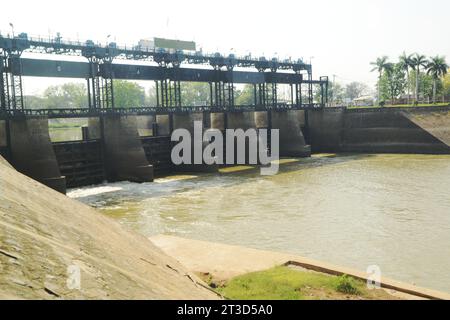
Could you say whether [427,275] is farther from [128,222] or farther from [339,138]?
[339,138]

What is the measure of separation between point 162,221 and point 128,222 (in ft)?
5.82

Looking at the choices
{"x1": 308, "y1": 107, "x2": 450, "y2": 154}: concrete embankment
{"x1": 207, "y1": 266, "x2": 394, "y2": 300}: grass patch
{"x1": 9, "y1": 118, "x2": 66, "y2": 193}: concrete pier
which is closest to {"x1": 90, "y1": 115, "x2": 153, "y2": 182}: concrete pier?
{"x1": 9, "y1": 118, "x2": 66, "y2": 193}: concrete pier

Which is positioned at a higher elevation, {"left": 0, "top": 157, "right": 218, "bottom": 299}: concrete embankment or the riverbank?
{"left": 0, "top": 157, "right": 218, "bottom": 299}: concrete embankment

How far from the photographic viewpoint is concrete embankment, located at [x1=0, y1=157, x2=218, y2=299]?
20.0 ft

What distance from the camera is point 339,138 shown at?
58938 mm

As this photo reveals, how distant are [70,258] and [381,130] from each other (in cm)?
5287

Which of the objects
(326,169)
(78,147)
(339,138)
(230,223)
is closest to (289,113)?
(339,138)

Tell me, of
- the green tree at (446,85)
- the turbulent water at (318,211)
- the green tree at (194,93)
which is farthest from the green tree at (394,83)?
the green tree at (194,93)

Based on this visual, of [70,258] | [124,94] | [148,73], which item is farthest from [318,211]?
[124,94]

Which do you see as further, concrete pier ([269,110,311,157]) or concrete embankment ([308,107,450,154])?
concrete pier ([269,110,311,157])

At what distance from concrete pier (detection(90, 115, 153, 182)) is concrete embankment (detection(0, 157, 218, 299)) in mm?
24986

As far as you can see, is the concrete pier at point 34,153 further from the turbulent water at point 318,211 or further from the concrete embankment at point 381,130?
the concrete embankment at point 381,130

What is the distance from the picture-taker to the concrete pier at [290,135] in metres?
53.8

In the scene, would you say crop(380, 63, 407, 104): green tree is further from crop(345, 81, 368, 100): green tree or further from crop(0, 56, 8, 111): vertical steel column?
crop(345, 81, 368, 100): green tree
